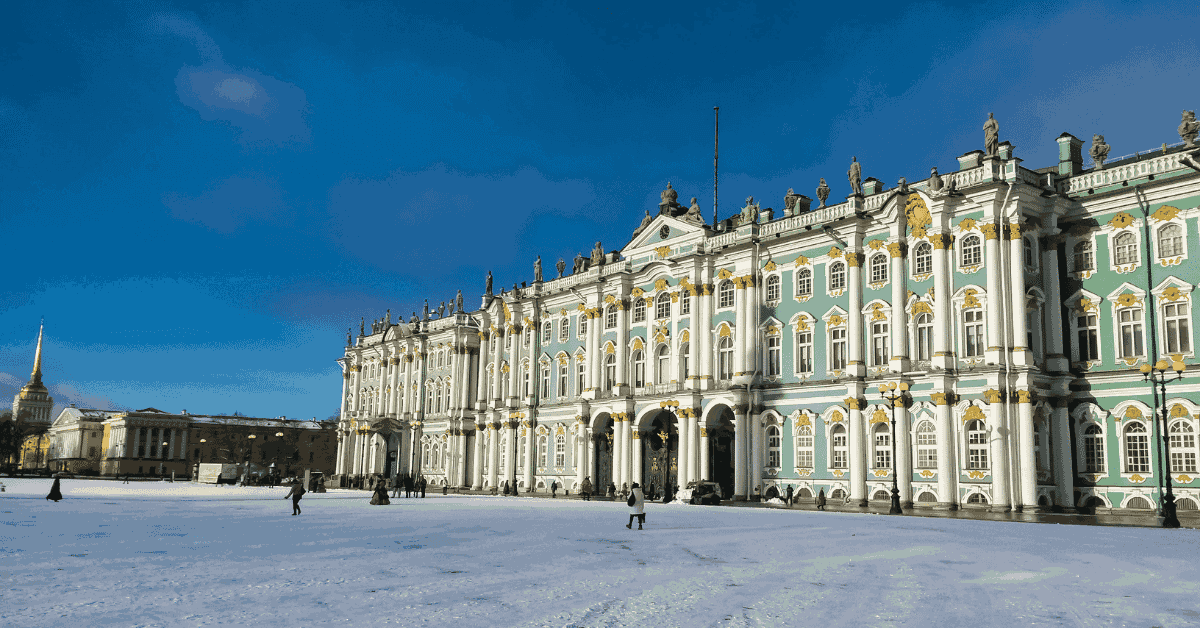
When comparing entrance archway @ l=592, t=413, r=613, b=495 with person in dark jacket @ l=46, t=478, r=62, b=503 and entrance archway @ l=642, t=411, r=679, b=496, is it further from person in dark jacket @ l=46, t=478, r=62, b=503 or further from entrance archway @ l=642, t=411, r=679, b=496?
person in dark jacket @ l=46, t=478, r=62, b=503

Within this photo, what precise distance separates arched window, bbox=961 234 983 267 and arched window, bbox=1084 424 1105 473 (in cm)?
864

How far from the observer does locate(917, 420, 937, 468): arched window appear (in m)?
43.0

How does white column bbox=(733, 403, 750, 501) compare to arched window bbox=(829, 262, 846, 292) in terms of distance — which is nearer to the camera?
arched window bbox=(829, 262, 846, 292)

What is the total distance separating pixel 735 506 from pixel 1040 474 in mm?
13773

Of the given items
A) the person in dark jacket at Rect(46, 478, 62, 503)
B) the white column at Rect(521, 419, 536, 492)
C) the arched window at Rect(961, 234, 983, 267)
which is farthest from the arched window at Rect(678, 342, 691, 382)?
the person in dark jacket at Rect(46, 478, 62, 503)

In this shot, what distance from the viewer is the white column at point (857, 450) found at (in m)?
45.2

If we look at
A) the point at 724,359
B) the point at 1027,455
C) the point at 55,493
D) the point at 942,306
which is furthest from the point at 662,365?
the point at 55,493

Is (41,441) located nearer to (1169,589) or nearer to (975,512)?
(975,512)

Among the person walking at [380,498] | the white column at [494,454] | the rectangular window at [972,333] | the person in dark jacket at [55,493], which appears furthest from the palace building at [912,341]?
the person in dark jacket at [55,493]

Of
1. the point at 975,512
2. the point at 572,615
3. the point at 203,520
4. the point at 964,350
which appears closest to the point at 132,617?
the point at 572,615

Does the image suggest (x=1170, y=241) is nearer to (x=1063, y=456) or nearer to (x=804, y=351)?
(x=1063, y=456)

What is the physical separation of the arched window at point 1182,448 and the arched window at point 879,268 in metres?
14.1

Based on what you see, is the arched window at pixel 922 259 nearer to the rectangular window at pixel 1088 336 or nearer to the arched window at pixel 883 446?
the rectangular window at pixel 1088 336

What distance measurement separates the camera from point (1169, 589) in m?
15.1
